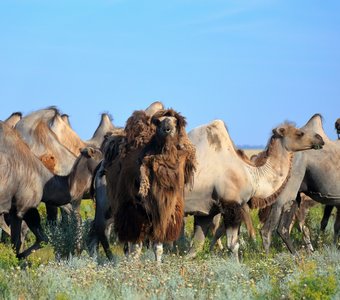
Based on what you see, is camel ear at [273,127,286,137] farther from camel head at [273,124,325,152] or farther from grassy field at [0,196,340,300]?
grassy field at [0,196,340,300]

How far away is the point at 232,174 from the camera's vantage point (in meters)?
12.8

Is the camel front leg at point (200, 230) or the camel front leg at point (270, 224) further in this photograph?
the camel front leg at point (270, 224)

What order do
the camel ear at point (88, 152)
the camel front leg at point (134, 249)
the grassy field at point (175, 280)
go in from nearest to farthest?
the grassy field at point (175, 280) < the camel front leg at point (134, 249) < the camel ear at point (88, 152)

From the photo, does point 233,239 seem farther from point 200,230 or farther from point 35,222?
point 35,222

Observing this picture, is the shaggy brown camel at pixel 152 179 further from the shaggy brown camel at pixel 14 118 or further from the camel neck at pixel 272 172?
the shaggy brown camel at pixel 14 118

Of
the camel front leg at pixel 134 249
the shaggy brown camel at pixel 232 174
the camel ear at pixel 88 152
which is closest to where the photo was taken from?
the camel front leg at pixel 134 249

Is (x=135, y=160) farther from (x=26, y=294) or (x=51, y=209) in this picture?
(x=51, y=209)

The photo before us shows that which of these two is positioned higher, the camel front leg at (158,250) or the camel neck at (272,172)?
the camel neck at (272,172)

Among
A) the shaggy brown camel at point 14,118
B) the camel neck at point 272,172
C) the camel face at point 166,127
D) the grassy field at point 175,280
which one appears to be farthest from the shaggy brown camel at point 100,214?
the shaggy brown camel at point 14,118

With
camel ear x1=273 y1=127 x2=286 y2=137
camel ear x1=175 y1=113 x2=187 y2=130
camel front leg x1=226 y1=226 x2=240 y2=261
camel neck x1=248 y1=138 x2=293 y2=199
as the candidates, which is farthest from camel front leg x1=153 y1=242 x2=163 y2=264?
camel ear x1=273 y1=127 x2=286 y2=137

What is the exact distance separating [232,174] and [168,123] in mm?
2353

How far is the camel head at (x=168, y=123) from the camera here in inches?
421

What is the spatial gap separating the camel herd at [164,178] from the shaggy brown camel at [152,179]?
0.04ft

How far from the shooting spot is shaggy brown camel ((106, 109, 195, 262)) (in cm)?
1077
